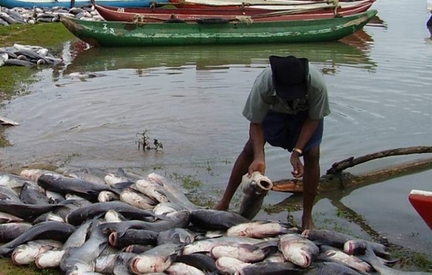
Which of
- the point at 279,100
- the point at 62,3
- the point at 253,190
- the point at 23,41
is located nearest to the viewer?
the point at 253,190

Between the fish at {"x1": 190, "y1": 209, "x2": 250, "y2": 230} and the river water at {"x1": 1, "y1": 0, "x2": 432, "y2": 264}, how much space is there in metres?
→ 1.06

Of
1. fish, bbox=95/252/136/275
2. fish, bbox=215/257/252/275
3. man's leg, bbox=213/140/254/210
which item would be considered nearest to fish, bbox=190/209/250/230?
man's leg, bbox=213/140/254/210

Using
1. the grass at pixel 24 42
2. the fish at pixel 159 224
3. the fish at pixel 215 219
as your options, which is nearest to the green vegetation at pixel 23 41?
the grass at pixel 24 42

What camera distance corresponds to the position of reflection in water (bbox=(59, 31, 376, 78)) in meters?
17.0

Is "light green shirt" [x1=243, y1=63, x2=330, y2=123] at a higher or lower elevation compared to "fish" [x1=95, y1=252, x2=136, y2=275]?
higher

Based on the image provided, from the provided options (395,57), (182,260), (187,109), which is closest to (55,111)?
(187,109)

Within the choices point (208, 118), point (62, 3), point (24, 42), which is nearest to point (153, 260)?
point (208, 118)

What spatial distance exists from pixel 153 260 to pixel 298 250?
3.61 feet

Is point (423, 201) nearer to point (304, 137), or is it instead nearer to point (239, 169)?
point (304, 137)

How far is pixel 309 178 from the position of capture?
5.74 m

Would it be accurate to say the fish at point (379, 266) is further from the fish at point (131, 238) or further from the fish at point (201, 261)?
Result: the fish at point (131, 238)

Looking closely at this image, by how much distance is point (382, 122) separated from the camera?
1065cm

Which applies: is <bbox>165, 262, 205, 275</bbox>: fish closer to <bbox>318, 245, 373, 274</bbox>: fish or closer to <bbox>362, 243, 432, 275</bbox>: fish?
<bbox>318, 245, 373, 274</bbox>: fish

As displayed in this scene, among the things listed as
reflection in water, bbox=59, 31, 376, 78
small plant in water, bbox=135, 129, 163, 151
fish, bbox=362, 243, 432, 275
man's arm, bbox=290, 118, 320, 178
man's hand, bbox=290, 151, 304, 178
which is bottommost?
reflection in water, bbox=59, 31, 376, 78
